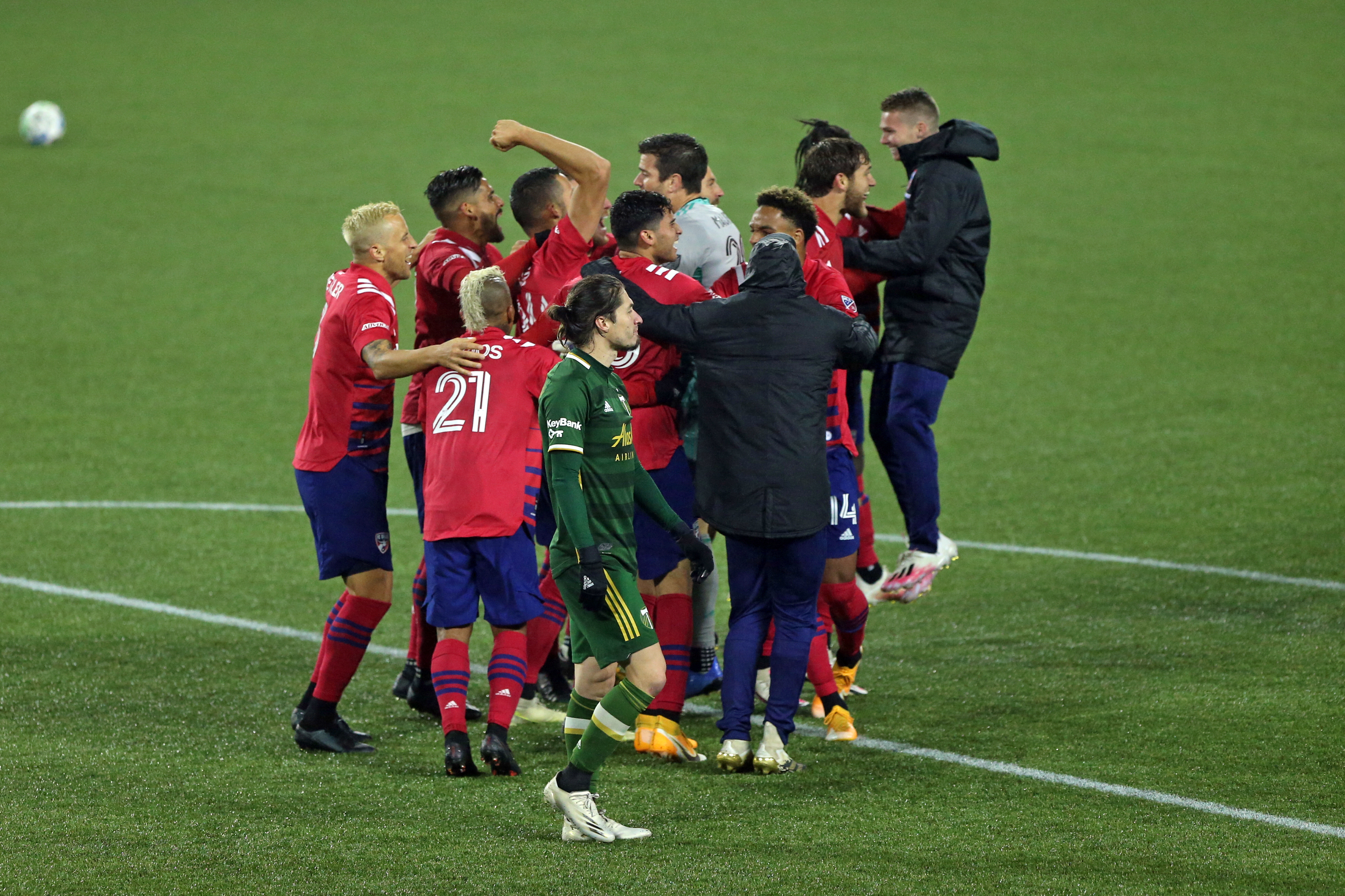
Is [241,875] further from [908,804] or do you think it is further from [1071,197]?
[1071,197]

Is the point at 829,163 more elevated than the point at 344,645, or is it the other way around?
the point at 829,163

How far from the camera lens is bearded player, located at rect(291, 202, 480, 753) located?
638 centimetres

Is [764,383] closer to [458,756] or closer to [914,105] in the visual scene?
[458,756]

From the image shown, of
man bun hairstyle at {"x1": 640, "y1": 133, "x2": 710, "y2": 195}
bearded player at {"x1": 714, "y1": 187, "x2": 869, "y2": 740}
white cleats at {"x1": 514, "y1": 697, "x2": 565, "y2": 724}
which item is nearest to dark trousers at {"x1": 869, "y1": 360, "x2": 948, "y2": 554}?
bearded player at {"x1": 714, "y1": 187, "x2": 869, "y2": 740}

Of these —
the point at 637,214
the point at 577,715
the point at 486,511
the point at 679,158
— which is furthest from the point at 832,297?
the point at 577,715

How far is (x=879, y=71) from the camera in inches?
1025

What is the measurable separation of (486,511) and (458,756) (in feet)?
3.02

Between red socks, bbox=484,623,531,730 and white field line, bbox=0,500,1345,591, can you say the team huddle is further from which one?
white field line, bbox=0,500,1345,591

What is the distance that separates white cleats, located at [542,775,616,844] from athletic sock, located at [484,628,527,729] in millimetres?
818

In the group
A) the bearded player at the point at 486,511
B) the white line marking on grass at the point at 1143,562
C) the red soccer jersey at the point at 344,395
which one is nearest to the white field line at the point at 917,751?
the bearded player at the point at 486,511

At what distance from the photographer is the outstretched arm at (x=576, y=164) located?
19.9 feet

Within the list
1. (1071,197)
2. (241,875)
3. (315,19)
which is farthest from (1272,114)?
(241,875)

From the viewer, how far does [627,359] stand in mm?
6469

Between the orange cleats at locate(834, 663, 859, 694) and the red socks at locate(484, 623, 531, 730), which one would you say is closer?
the red socks at locate(484, 623, 531, 730)
